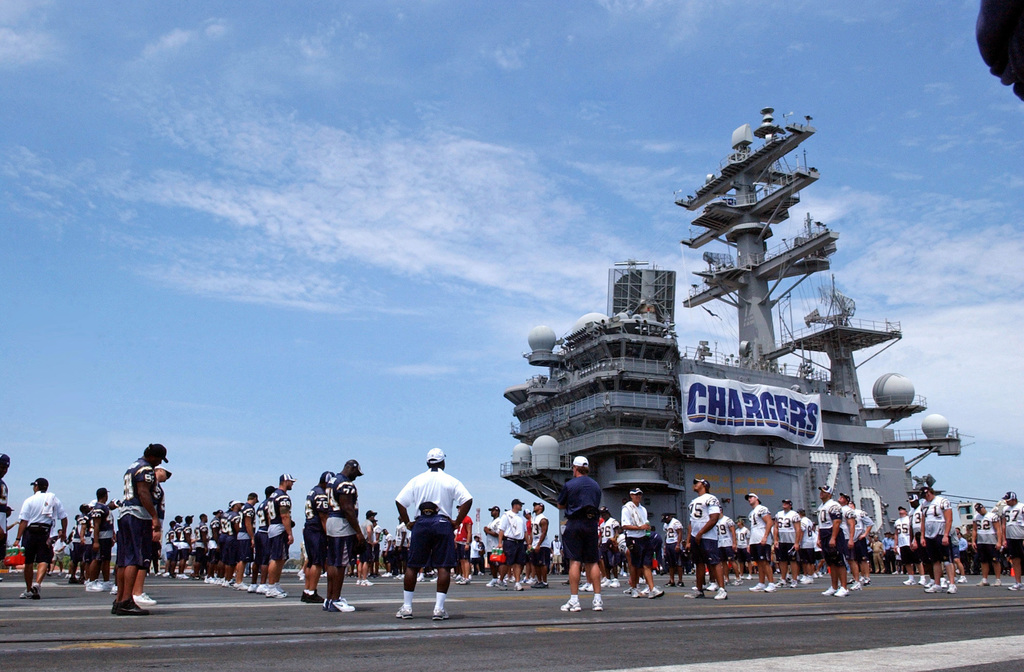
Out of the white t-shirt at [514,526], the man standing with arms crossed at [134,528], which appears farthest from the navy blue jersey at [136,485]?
the white t-shirt at [514,526]

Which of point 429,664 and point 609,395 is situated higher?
point 609,395

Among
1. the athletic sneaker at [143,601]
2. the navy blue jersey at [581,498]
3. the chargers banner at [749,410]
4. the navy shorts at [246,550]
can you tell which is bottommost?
the athletic sneaker at [143,601]

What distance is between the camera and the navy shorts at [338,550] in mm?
10320

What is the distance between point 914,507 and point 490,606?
10.2 meters

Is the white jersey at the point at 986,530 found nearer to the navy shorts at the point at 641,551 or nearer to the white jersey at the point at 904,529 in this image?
the white jersey at the point at 904,529

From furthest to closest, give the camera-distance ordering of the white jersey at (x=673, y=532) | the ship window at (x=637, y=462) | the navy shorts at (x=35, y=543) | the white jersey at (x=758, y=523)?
the ship window at (x=637, y=462)
the white jersey at (x=673, y=532)
the white jersey at (x=758, y=523)
the navy shorts at (x=35, y=543)

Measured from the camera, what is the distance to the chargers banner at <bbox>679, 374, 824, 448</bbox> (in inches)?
1854

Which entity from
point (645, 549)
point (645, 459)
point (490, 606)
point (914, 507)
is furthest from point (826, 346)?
point (490, 606)

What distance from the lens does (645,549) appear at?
15.3m

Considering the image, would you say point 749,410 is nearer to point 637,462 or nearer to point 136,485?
point 637,462

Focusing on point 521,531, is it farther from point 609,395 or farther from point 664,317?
point 664,317

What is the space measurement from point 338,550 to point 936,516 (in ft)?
37.2

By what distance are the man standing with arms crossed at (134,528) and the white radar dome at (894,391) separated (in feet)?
190

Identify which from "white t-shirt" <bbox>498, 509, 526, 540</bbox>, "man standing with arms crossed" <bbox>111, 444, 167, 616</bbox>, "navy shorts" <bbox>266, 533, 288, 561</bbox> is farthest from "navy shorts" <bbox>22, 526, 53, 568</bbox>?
"white t-shirt" <bbox>498, 509, 526, 540</bbox>
